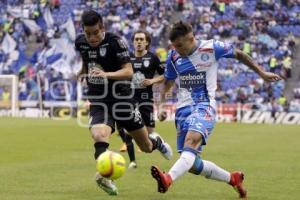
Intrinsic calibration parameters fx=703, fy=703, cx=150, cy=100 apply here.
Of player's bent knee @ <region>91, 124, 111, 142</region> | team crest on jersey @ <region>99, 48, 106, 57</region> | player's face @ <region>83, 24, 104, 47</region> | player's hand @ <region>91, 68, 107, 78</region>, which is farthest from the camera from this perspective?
team crest on jersey @ <region>99, 48, 106, 57</region>

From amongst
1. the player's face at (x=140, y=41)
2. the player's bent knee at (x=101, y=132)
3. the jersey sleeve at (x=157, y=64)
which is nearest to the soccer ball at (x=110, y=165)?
the player's bent knee at (x=101, y=132)

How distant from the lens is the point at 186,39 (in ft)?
28.8

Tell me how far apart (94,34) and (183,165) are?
2.20m

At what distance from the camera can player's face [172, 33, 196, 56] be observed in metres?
8.76

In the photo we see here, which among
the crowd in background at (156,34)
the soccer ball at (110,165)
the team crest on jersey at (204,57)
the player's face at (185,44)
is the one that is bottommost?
the crowd in background at (156,34)

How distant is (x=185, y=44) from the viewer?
8.84 m

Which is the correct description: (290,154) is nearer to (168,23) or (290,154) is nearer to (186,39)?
(186,39)

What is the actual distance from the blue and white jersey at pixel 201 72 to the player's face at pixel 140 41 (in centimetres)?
435

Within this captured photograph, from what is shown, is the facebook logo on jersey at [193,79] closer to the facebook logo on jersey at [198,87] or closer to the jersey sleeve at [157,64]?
the facebook logo on jersey at [198,87]

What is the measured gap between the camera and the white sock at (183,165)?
27.0ft

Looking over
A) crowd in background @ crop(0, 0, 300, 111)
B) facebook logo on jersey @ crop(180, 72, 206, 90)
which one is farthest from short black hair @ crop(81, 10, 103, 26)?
crowd in background @ crop(0, 0, 300, 111)

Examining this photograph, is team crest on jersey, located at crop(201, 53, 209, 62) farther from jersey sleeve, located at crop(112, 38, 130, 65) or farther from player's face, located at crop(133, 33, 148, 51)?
player's face, located at crop(133, 33, 148, 51)

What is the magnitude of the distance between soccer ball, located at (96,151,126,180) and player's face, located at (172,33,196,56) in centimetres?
159

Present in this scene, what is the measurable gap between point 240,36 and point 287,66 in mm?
3564
